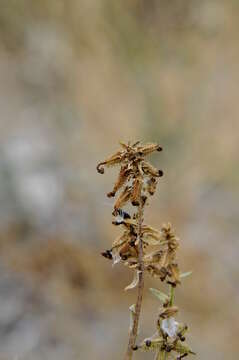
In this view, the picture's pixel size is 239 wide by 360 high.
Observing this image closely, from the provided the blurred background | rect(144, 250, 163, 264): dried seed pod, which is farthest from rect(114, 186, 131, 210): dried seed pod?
the blurred background

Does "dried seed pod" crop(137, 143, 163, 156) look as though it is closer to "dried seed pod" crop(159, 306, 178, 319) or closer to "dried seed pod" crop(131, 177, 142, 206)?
"dried seed pod" crop(131, 177, 142, 206)

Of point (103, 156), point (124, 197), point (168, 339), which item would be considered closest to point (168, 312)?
point (168, 339)

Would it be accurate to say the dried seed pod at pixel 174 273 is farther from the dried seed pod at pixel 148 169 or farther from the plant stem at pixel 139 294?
the dried seed pod at pixel 148 169

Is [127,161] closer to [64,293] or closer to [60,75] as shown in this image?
[64,293]

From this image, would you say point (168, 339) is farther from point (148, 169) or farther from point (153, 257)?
point (148, 169)

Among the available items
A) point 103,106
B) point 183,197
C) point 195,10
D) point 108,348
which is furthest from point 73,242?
point 195,10
